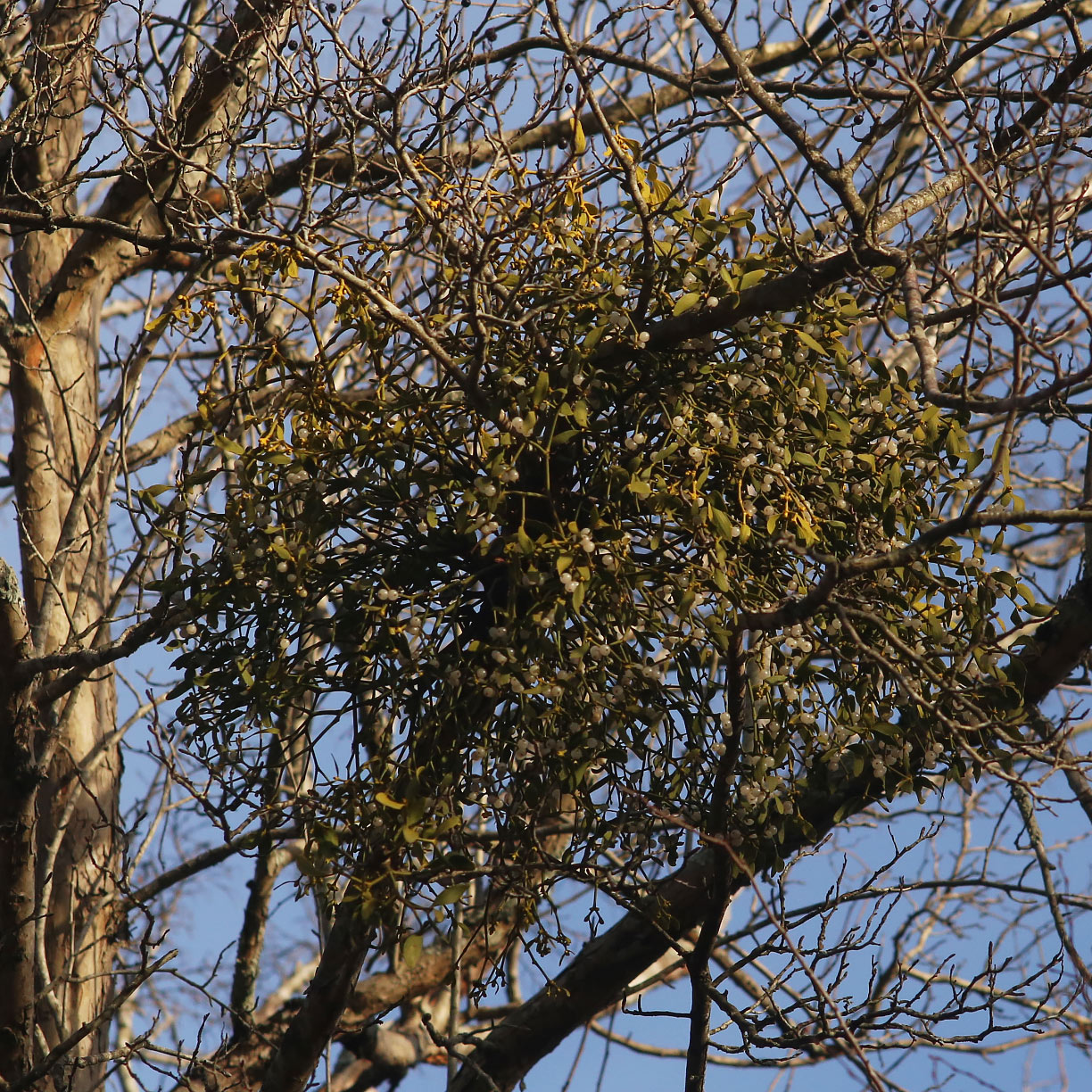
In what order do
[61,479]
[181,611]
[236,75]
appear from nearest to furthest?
[181,611] < [236,75] < [61,479]

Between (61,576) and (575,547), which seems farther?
(61,576)

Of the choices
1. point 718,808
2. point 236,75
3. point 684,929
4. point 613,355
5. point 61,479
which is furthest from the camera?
point 61,479

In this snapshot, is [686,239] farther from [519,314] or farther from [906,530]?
[906,530]

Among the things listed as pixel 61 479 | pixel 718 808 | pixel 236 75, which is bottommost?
pixel 718 808

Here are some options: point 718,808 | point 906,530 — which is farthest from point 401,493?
point 906,530

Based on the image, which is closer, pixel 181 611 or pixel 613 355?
pixel 613 355

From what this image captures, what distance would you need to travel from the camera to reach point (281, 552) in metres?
1.56

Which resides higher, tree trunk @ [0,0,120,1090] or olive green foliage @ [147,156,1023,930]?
Answer: tree trunk @ [0,0,120,1090]

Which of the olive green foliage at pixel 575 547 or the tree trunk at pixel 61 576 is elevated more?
the tree trunk at pixel 61 576

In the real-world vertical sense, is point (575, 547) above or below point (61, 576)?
below

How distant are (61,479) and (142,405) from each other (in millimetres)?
270

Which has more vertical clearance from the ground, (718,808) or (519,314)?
(519,314)

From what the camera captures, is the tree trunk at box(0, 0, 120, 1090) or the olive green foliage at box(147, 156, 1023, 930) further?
the tree trunk at box(0, 0, 120, 1090)

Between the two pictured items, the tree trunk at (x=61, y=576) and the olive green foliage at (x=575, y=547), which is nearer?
the olive green foliage at (x=575, y=547)
